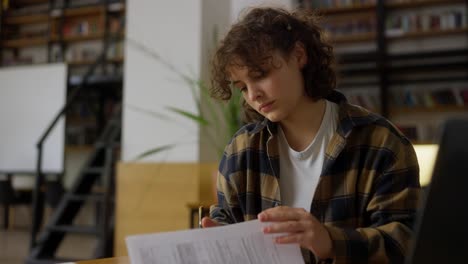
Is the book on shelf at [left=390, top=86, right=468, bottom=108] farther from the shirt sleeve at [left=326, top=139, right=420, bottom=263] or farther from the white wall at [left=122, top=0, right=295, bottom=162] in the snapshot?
the shirt sleeve at [left=326, top=139, right=420, bottom=263]

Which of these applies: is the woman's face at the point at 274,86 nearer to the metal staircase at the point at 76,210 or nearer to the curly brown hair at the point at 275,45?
the curly brown hair at the point at 275,45

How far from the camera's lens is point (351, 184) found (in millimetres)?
979

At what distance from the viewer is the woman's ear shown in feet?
3.46

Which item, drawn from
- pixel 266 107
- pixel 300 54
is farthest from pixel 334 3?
pixel 266 107

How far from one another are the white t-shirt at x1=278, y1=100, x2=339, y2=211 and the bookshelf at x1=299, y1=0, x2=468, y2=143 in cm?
397

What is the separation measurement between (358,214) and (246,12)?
496mm

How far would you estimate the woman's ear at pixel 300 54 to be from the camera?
1055 millimetres

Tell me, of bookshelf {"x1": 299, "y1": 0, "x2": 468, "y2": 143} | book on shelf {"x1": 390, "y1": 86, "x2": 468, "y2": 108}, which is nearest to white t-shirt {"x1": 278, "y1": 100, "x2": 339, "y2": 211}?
bookshelf {"x1": 299, "y1": 0, "x2": 468, "y2": 143}

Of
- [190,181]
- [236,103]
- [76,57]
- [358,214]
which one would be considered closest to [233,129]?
[236,103]

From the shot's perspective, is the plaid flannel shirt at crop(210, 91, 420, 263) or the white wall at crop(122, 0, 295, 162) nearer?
the plaid flannel shirt at crop(210, 91, 420, 263)

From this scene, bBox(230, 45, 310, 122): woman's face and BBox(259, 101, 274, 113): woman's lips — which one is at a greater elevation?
BBox(230, 45, 310, 122): woman's face

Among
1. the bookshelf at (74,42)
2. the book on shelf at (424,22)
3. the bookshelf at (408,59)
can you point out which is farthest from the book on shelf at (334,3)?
the bookshelf at (74,42)

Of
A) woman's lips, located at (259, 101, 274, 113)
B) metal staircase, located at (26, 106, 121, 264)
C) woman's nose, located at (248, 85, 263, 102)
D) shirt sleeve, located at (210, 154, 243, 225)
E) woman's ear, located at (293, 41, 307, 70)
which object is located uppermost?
woman's ear, located at (293, 41, 307, 70)

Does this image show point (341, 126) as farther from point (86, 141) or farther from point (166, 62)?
point (86, 141)
